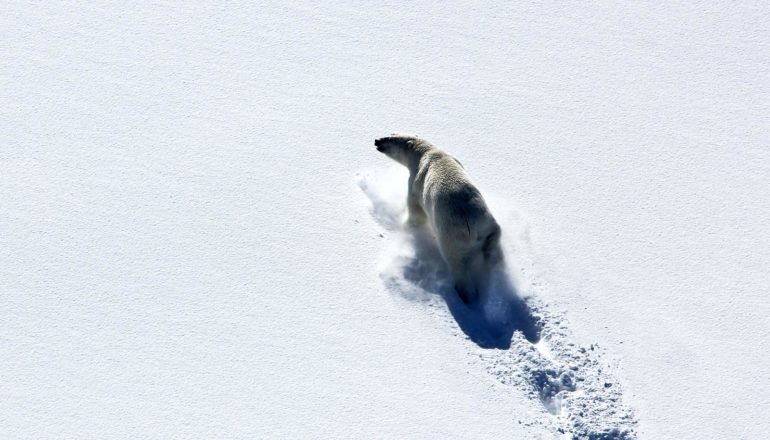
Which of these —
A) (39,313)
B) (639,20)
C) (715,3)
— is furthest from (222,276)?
(715,3)

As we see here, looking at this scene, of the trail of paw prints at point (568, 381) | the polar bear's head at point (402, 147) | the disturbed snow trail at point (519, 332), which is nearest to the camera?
the trail of paw prints at point (568, 381)

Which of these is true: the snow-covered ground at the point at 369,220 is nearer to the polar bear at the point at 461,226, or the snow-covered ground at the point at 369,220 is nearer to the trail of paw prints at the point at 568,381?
the trail of paw prints at the point at 568,381

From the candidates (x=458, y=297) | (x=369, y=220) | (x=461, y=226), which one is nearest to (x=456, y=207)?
A: (x=461, y=226)

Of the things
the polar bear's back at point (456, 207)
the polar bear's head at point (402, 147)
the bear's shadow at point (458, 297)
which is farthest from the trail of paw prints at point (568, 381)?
the polar bear's head at point (402, 147)

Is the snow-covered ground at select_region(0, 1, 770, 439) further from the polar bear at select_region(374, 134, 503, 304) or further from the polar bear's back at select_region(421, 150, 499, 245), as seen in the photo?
the polar bear's back at select_region(421, 150, 499, 245)

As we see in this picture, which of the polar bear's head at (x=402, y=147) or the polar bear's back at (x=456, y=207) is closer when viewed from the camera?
the polar bear's back at (x=456, y=207)

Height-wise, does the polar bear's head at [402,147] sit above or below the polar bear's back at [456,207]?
above
